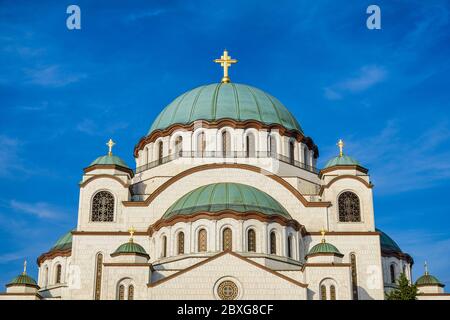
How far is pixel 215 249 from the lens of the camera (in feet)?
121

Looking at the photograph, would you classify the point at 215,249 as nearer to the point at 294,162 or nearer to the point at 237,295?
the point at 237,295

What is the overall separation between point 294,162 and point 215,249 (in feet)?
35.2

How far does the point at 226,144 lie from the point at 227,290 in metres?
12.9

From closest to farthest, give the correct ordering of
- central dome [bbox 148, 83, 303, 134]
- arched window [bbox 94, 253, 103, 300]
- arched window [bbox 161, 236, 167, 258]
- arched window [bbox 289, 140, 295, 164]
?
arched window [bbox 161, 236, 167, 258]
arched window [bbox 94, 253, 103, 300]
arched window [bbox 289, 140, 295, 164]
central dome [bbox 148, 83, 303, 134]

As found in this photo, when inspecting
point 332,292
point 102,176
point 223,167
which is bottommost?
point 332,292

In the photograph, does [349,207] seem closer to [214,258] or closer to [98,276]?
[214,258]

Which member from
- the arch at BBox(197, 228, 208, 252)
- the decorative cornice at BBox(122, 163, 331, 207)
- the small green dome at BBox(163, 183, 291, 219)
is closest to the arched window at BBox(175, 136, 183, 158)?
the decorative cornice at BBox(122, 163, 331, 207)

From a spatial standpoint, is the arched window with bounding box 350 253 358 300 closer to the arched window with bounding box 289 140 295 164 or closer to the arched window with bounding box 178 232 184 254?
the arched window with bounding box 289 140 295 164

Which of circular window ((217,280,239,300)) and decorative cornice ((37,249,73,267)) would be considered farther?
decorative cornice ((37,249,73,267))

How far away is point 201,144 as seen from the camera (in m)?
45.3

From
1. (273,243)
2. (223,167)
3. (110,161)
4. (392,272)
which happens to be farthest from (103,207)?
(392,272)

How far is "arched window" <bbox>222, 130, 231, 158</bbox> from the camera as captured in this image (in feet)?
147

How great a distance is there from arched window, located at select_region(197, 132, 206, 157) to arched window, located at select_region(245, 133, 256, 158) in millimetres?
2530
